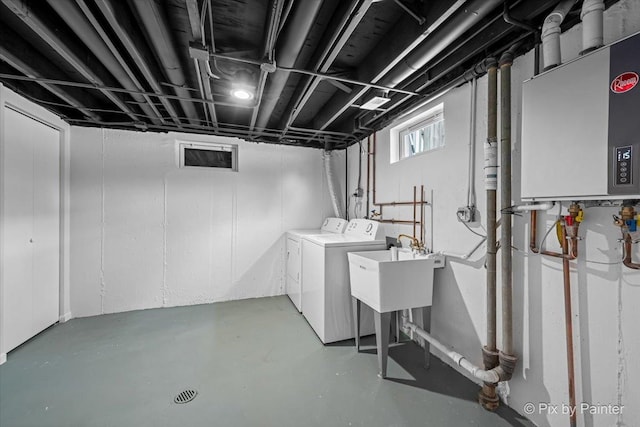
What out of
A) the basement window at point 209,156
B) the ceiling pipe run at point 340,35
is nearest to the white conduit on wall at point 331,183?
the basement window at point 209,156

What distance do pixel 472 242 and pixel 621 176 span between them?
884 mm

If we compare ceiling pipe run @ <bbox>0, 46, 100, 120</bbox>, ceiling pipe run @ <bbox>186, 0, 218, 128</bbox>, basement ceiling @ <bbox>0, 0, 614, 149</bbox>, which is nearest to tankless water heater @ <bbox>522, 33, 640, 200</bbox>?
basement ceiling @ <bbox>0, 0, 614, 149</bbox>

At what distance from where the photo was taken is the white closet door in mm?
2100

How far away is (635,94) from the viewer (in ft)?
3.13

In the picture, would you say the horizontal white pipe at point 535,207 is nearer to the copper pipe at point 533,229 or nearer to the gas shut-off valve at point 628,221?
the copper pipe at point 533,229

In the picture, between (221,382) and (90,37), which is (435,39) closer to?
(90,37)

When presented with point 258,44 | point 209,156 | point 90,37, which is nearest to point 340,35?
point 258,44

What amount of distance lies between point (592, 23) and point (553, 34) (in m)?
0.13

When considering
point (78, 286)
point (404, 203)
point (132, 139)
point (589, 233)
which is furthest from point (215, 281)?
point (589, 233)

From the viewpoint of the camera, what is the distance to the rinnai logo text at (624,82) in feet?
3.16

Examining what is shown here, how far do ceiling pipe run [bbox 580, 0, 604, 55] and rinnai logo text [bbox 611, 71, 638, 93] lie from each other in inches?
8.6

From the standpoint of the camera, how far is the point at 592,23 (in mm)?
1094

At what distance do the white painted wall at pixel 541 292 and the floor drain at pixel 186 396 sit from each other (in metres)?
1.86

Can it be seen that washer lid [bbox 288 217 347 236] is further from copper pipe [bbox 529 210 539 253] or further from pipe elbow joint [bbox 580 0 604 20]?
pipe elbow joint [bbox 580 0 604 20]
